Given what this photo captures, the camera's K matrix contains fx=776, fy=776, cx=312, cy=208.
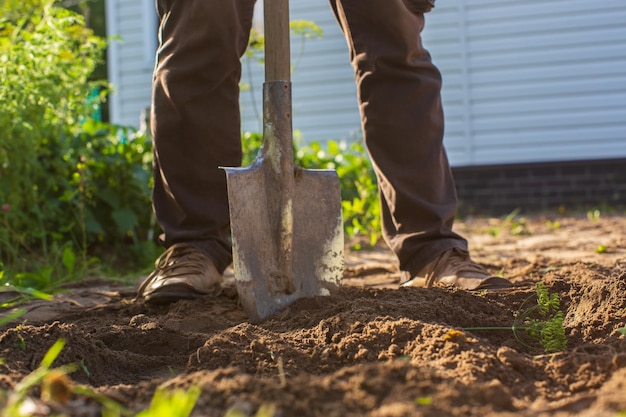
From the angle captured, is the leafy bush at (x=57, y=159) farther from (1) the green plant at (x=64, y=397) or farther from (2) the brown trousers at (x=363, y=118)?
(1) the green plant at (x=64, y=397)

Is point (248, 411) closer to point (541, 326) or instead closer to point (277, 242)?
point (541, 326)

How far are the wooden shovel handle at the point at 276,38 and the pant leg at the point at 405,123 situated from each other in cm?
31

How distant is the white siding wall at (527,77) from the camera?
7.14 m

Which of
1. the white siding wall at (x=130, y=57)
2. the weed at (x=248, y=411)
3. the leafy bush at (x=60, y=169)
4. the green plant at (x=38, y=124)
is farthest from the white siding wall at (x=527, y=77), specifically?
the weed at (x=248, y=411)

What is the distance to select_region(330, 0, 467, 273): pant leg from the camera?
8.16 ft

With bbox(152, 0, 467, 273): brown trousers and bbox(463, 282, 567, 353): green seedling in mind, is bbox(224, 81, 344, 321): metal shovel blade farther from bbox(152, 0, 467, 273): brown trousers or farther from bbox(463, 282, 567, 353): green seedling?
bbox(463, 282, 567, 353): green seedling

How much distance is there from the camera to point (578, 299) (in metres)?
2.04

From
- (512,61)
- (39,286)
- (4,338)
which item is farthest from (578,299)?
(512,61)

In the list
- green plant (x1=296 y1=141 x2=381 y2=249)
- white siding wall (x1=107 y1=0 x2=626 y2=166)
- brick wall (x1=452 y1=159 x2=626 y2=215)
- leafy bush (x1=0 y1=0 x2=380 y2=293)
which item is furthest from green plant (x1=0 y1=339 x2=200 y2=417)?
brick wall (x1=452 y1=159 x2=626 y2=215)

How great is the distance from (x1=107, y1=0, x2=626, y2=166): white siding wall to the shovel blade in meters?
4.74

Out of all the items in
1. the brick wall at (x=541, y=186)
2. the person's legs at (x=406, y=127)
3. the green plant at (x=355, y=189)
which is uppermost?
the person's legs at (x=406, y=127)

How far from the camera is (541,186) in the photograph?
7.16 meters

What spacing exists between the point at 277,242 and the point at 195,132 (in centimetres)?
49

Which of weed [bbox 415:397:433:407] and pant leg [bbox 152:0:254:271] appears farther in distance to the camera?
pant leg [bbox 152:0:254:271]
